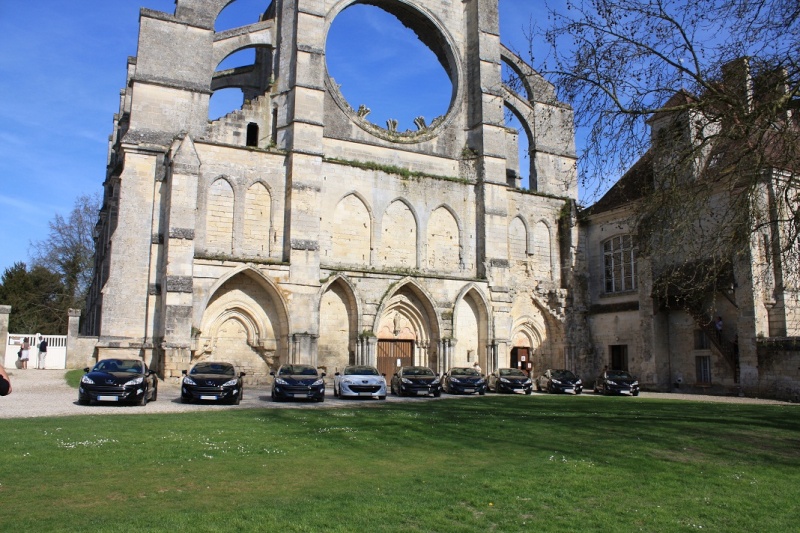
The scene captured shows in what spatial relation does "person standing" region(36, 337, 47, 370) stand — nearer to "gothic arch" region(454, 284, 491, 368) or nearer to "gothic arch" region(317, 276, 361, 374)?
"gothic arch" region(317, 276, 361, 374)

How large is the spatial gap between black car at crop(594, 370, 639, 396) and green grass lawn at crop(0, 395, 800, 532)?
1207 centimetres

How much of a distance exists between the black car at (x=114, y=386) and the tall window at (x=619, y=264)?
22285 mm

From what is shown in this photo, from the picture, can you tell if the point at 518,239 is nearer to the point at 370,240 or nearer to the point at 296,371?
the point at 370,240

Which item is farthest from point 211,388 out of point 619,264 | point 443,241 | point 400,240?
point 619,264

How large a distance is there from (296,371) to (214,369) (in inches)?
102

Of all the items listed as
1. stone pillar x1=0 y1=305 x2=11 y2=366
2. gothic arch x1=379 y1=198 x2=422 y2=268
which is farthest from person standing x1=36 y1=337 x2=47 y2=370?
gothic arch x1=379 y1=198 x2=422 y2=268

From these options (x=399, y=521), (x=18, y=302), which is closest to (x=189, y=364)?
(x=399, y=521)

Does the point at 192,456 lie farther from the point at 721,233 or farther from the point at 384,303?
the point at 384,303

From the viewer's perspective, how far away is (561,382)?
27547mm

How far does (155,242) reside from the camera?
989 inches

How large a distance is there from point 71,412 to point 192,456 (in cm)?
719

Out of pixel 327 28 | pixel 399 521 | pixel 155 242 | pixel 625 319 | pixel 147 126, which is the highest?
pixel 327 28

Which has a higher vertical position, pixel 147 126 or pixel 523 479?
pixel 147 126

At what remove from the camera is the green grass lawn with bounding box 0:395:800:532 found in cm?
653
